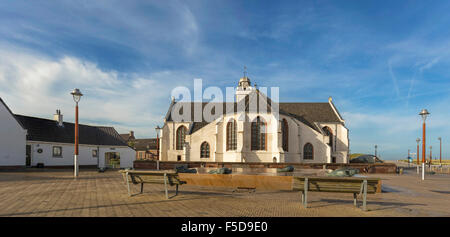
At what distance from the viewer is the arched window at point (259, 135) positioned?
30797 millimetres

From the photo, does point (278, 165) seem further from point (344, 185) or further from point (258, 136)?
point (344, 185)

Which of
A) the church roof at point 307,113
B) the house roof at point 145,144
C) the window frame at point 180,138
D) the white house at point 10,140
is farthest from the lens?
the house roof at point 145,144

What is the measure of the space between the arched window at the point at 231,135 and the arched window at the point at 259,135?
2371 millimetres

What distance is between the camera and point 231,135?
32.0 metres

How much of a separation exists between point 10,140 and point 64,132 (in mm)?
7481

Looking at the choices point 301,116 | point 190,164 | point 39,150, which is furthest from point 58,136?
point 301,116

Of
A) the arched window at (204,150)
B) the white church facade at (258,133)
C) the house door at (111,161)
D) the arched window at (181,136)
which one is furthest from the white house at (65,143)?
the arched window at (204,150)

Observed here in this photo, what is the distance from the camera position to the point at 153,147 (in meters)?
70.6

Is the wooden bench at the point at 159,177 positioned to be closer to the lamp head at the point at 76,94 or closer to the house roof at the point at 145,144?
the lamp head at the point at 76,94

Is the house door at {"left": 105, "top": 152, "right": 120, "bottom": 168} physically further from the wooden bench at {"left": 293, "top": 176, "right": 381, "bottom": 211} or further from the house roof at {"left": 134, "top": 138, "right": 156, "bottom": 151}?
the wooden bench at {"left": 293, "top": 176, "right": 381, "bottom": 211}

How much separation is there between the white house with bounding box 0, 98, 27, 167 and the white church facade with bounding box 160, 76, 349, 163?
19581mm

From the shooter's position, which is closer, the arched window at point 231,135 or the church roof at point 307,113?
the arched window at point 231,135
